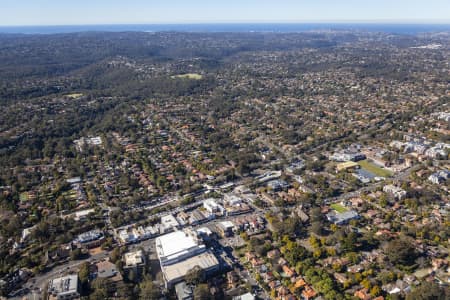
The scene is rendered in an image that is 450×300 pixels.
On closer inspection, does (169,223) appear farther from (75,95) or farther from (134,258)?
(75,95)

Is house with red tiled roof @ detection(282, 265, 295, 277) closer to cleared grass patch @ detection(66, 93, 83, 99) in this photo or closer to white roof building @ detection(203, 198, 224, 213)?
white roof building @ detection(203, 198, 224, 213)

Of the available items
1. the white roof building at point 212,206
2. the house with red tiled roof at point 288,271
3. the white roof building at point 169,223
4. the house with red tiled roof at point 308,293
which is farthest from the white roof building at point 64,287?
the house with red tiled roof at point 308,293

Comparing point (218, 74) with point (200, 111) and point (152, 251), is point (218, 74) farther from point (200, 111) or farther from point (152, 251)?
point (152, 251)

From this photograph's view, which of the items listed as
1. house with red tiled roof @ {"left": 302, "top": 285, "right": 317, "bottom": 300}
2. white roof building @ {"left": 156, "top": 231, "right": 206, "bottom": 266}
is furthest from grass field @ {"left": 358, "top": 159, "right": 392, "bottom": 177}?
white roof building @ {"left": 156, "top": 231, "right": 206, "bottom": 266}

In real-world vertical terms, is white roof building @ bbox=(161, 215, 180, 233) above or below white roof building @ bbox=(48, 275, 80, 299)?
below

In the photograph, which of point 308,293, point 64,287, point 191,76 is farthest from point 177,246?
point 191,76

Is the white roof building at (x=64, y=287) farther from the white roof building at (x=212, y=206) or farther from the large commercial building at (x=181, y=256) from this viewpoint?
the white roof building at (x=212, y=206)

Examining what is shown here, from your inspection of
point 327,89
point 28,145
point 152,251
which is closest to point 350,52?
point 327,89

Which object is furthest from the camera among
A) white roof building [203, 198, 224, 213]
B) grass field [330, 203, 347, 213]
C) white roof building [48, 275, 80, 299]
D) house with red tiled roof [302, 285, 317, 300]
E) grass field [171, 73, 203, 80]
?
grass field [171, 73, 203, 80]
